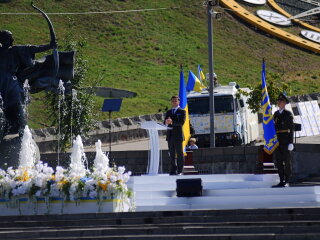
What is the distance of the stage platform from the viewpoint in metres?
17.5

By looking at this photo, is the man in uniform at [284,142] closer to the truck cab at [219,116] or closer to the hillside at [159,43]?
the truck cab at [219,116]

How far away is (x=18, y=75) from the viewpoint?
2130cm

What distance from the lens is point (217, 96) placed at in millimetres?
37938

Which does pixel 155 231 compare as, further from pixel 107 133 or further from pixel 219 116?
pixel 107 133

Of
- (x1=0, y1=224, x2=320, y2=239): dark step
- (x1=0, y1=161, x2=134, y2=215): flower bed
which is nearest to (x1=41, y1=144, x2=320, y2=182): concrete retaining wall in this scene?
(x1=0, y1=161, x2=134, y2=215): flower bed

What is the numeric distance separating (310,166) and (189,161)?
2761 millimetres

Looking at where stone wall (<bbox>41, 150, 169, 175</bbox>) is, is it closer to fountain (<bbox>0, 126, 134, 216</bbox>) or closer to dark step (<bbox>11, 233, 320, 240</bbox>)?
fountain (<bbox>0, 126, 134, 216</bbox>)

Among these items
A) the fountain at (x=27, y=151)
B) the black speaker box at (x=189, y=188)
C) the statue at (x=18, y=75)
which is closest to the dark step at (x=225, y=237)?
the black speaker box at (x=189, y=188)

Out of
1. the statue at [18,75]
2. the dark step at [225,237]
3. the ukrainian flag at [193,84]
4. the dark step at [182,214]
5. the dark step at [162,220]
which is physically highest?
the ukrainian flag at [193,84]

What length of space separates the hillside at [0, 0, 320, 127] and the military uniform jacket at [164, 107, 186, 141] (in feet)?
125

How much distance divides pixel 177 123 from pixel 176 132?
0.24 metres

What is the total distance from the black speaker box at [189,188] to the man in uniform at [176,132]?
7.83 ft

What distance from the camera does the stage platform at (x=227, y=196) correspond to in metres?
17.5

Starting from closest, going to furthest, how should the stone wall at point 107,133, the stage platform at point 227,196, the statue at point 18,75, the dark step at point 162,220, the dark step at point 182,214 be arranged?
the dark step at point 162,220
the dark step at point 182,214
the stage platform at point 227,196
the statue at point 18,75
the stone wall at point 107,133
